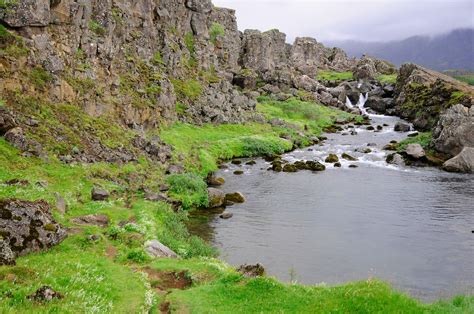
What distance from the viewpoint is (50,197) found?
3186 cm

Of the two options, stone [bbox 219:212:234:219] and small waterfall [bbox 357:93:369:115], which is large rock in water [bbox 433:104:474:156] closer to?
stone [bbox 219:212:234:219]

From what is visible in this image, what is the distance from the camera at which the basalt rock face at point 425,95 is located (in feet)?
344

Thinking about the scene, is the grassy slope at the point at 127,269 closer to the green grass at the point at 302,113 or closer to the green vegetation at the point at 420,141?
the green vegetation at the point at 420,141

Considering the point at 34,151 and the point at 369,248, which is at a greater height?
the point at 34,151

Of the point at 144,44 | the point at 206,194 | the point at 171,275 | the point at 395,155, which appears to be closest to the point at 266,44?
the point at 144,44

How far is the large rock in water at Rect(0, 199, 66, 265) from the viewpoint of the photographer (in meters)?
22.2

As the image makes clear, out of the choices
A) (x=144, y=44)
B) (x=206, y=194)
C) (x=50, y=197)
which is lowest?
(x=206, y=194)

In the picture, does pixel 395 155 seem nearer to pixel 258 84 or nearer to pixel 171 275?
pixel 171 275

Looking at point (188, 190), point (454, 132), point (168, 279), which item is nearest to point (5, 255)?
point (168, 279)

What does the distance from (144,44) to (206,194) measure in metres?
45.7

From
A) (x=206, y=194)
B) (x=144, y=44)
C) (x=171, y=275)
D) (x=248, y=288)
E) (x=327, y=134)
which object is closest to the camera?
(x=248, y=288)

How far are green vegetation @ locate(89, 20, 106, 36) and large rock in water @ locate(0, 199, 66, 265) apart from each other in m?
44.8

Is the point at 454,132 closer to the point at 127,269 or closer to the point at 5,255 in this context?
the point at 127,269

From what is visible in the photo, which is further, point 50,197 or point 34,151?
point 34,151
